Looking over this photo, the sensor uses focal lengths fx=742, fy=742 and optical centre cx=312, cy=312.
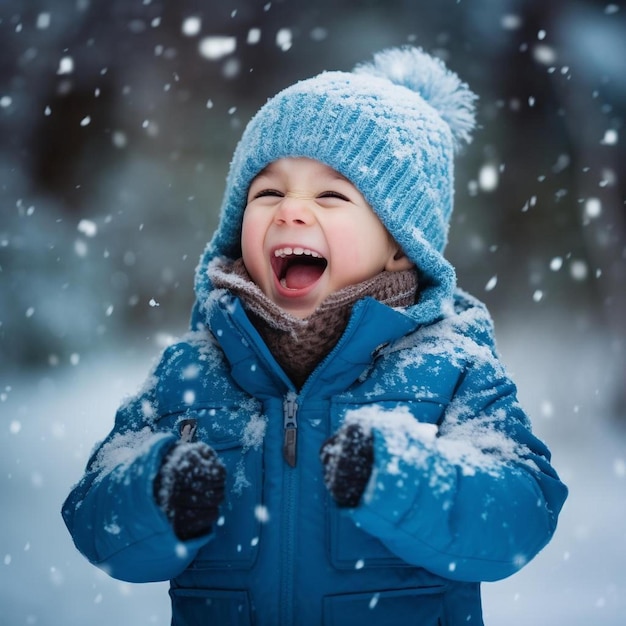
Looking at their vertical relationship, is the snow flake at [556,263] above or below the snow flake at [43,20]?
below

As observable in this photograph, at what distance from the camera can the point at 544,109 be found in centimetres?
388

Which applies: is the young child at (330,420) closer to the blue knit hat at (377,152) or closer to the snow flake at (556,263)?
the blue knit hat at (377,152)

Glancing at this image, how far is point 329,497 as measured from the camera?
3.90 ft

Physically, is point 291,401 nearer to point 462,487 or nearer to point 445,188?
point 462,487

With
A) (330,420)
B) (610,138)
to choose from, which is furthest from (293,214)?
(610,138)

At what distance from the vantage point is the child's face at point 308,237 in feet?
4.33

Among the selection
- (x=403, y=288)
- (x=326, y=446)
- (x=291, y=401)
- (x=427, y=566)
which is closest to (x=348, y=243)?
(x=403, y=288)

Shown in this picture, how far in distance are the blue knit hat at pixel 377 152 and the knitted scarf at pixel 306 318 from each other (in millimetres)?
77

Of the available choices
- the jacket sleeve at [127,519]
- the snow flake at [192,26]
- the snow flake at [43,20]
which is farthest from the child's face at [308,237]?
the snow flake at [43,20]

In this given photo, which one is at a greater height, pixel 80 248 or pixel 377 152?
pixel 80 248

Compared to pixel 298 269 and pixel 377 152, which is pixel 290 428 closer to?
pixel 298 269

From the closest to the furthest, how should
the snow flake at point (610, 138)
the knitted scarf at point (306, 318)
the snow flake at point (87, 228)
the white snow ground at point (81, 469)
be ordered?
the knitted scarf at point (306, 318)
the white snow ground at point (81, 469)
the snow flake at point (610, 138)
the snow flake at point (87, 228)

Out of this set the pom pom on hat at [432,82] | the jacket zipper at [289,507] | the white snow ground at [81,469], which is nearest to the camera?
the jacket zipper at [289,507]

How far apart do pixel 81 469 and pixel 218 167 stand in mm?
1822
